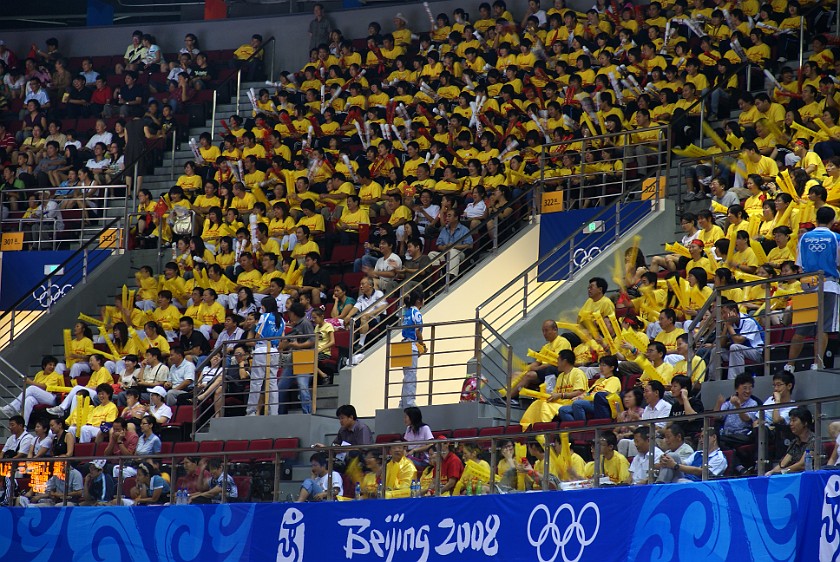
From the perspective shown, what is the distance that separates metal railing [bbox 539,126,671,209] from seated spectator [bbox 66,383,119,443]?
6.14 m

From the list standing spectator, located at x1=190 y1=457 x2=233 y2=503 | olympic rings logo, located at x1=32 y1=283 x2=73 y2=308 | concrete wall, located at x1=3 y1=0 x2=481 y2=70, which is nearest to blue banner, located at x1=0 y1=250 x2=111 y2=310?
olympic rings logo, located at x1=32 y1=283 x2=73 y2=308

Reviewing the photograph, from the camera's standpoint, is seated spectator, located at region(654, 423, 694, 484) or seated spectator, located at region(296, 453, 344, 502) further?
seated spectator, located at region(296, 453, 344, 502)

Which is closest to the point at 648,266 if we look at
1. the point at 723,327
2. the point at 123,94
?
the point at 723,327

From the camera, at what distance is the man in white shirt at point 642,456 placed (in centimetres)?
1021

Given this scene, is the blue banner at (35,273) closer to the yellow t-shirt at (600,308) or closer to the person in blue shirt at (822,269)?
the yellow t-shirt at (600,308)

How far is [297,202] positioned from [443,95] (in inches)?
120

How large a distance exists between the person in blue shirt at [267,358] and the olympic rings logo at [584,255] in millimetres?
3626

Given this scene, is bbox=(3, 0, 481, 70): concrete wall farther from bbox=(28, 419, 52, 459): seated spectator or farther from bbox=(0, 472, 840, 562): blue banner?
bbox=(0, 472, 840, 562): blue banner

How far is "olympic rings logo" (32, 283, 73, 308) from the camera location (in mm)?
20703

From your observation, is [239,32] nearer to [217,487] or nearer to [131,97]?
[131,97]

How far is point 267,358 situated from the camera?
16.0m

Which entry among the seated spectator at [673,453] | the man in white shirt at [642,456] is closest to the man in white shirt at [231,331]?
the man in white shirt at [642,456]

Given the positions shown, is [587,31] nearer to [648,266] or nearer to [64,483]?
[648,266]

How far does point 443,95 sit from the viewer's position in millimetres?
21859
